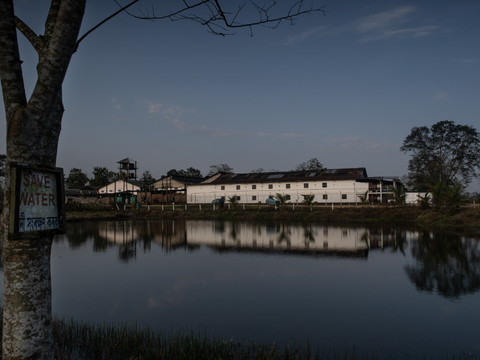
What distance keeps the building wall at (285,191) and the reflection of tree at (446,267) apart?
2409 centimetres

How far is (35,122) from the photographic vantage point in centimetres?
321


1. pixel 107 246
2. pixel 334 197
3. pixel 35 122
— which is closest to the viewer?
pixel 35 122

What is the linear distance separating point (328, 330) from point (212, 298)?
11.4 feet

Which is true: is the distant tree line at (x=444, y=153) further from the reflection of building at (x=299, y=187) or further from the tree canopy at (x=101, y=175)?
the tree canopy at (x=101, y=175)

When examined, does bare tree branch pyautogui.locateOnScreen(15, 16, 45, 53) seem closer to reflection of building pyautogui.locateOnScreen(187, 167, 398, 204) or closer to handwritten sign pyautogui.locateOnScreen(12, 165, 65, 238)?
handwritten sign pyautogui.locateOnScreen(12, 165, 65, 238)

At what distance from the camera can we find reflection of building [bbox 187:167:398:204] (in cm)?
4256

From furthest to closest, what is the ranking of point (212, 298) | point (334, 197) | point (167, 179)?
point (167, 179)
point (334, 197)
point (212, 298)

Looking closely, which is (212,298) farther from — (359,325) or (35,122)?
(35,122)

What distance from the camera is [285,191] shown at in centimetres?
4728

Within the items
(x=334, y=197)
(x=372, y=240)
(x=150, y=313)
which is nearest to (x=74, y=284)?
(x=150, y=313)

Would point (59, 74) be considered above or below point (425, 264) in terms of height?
above

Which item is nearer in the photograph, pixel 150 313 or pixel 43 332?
pixel 43 332

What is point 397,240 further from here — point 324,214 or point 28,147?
point 28,147

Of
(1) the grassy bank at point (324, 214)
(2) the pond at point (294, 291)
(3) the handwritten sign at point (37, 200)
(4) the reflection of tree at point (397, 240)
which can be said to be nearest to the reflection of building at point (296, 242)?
(2) the pond at point (294, 291)
